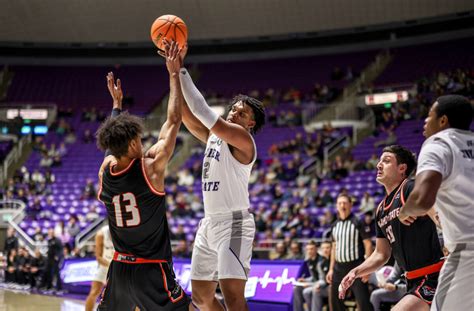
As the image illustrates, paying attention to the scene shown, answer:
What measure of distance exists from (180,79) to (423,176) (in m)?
2.16

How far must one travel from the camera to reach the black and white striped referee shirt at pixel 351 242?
8609 mm

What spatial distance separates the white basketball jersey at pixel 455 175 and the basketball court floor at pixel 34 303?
9098mm

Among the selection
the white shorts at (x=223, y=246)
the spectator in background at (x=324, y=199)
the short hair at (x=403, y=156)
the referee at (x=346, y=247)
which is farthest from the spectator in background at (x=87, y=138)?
the short hair at (x=403, y=156)

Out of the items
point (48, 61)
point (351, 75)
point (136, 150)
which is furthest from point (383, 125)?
point (136, 150)

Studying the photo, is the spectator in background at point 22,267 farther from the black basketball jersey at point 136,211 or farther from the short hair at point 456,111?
the short hair at point 456,111

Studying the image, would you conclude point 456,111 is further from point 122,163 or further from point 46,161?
point 46,161

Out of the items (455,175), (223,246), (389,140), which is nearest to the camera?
(455,175)

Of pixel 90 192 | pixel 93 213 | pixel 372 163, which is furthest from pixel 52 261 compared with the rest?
pixel 372 163

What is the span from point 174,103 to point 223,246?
1314 mm

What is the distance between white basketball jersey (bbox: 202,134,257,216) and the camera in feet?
17.9

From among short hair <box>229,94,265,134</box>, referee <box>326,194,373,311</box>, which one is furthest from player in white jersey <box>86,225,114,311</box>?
short hair <box>229,94,265,134</box>

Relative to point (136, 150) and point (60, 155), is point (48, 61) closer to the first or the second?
point (60, 155)

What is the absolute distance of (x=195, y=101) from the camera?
4.99 m

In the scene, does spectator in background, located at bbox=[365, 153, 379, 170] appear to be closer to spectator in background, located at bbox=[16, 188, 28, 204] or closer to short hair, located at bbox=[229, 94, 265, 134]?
spectator in background, located at bbox=[16, 188, 28, 204]
